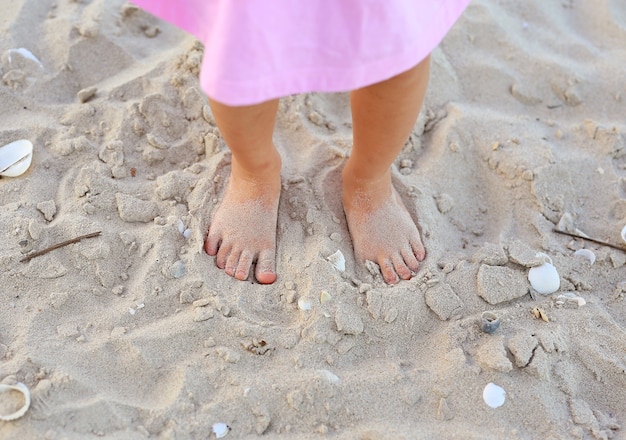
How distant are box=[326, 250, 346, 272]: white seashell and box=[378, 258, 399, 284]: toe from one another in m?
0.11

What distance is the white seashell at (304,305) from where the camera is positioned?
4.89 feet

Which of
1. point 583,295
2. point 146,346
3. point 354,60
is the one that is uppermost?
Result: point 354,60

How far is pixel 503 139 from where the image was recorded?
77.1 inches

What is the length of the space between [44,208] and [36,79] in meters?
0.61

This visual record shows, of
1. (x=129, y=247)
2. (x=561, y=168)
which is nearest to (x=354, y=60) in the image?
(x=129, y=247)

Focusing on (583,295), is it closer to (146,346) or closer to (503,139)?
(503,139)

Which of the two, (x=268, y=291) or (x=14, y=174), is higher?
(x=14, y=174)

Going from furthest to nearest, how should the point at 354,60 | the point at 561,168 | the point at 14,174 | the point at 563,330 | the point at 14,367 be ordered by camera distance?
the point at 561,168 < the point at 14,174 < the point at 563,330 < the point at 14,367 < the point at 354,60

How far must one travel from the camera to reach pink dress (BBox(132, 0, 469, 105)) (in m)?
1.00

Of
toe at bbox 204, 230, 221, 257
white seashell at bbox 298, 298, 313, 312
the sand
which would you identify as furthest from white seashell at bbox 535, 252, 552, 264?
toe at bbox 204, 230, 221, 257

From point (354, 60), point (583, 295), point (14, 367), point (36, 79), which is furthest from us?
point (36, 79)

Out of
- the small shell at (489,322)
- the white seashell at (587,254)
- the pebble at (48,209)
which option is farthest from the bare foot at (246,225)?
the white seashell at (587,254)

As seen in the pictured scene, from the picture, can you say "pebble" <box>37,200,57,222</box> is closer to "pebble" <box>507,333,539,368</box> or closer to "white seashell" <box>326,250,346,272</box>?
"white seashell" <box>326,250,346,272</box>

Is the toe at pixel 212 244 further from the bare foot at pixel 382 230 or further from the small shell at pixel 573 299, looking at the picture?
the small shell at pixel 573 299
